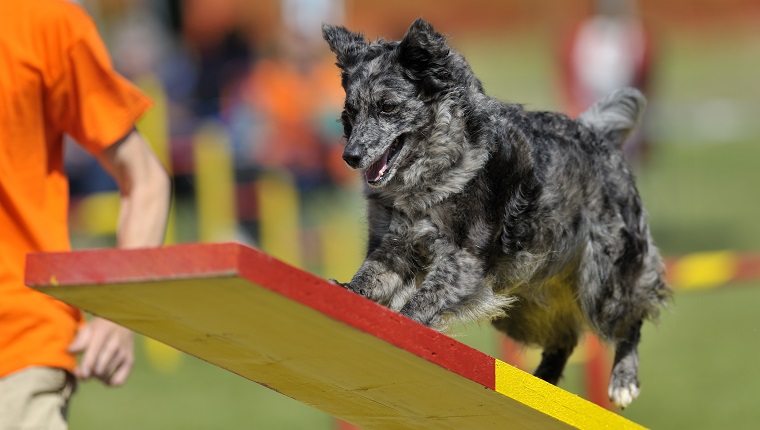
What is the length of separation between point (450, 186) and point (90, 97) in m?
1.28

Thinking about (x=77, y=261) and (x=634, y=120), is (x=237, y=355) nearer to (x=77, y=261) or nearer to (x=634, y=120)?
(x=77, y=261)

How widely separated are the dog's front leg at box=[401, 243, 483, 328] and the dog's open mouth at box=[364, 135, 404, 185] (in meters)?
0.30

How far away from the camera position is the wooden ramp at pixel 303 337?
262 cm

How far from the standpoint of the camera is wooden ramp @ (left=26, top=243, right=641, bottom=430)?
2625mm

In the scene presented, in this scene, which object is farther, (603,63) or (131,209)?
(603,63)

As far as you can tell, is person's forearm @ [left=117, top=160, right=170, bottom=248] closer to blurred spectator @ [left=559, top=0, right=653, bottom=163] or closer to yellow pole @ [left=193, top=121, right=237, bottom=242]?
yellow pole @ [left=193, top=121, right=237, bottom=242]

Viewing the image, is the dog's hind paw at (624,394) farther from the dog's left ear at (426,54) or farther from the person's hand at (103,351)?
the person's hand at (103,351)

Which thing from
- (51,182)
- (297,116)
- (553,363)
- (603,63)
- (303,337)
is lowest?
(303,337)

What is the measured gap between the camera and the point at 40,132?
12.7ft

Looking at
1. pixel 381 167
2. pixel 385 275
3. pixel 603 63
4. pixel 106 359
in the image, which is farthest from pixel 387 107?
pixel 603 63

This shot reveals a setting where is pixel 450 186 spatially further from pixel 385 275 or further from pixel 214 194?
pixel 214 194

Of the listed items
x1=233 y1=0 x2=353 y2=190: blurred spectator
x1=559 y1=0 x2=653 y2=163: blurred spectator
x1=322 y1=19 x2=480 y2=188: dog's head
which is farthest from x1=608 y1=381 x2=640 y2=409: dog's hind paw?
x1=559 y1=0 x2=653 y2=163: blurred spectator

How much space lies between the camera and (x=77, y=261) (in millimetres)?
2719

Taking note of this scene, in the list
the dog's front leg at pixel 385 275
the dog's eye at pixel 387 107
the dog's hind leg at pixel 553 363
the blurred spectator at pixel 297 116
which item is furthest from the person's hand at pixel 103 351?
Result: the blurred spectator at pixel 297 116
